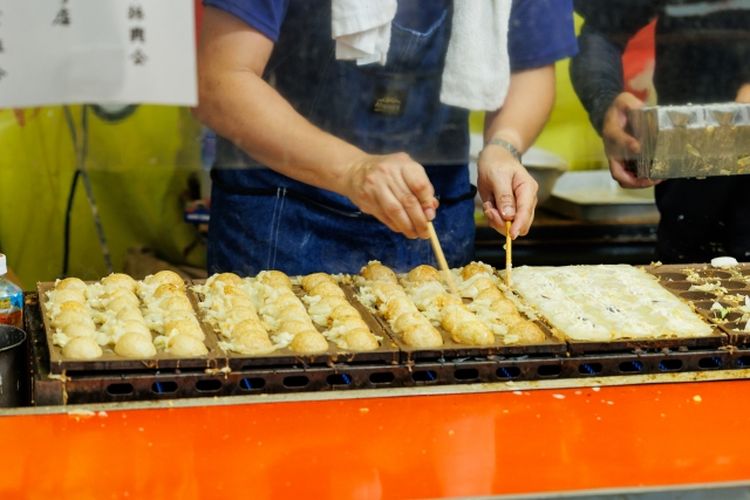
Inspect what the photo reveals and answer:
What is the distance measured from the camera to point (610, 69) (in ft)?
11.1

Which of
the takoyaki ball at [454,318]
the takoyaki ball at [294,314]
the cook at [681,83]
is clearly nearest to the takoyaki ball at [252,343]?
the takoyaki ball at [294,314]

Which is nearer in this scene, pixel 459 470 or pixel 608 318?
pixel 459 470

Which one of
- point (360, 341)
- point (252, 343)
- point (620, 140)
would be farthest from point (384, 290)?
point (620, 140)

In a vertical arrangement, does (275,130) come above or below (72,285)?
above

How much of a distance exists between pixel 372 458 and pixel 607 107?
1.85 meters

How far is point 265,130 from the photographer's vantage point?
115 inches

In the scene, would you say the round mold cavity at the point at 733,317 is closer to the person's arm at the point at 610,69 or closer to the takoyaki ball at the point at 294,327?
the takoyaki ball at the point at 294,327

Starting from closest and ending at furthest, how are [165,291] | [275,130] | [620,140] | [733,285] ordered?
[165,291], [733,285], [275,130], [620,140]

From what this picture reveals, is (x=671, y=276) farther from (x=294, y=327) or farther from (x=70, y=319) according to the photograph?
(x=70, y=319)

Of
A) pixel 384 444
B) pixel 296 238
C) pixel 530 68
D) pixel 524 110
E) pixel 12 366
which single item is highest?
pixel 530 68

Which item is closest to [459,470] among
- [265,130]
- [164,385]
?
[164,385]

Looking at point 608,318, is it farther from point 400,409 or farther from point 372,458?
point 372,458

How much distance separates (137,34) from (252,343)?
0.92 m

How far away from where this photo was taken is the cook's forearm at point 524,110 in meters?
3.19
